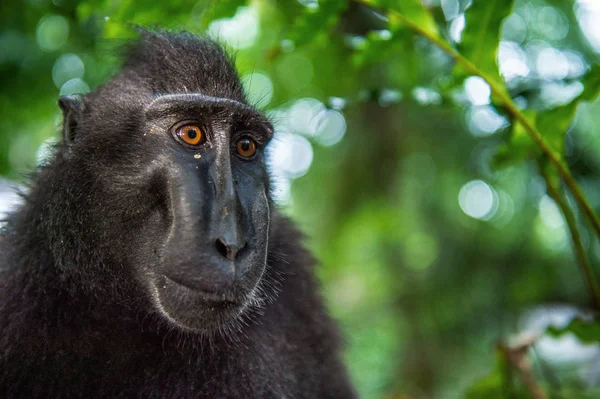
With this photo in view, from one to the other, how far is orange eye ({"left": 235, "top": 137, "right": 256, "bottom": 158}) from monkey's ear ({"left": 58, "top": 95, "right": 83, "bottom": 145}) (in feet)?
2.39

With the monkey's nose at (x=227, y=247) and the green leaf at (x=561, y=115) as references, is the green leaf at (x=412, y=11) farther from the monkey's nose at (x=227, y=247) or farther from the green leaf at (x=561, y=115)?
the monkey's nose at (x=227, y=247)

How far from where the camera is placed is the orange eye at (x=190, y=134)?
2.23 meters

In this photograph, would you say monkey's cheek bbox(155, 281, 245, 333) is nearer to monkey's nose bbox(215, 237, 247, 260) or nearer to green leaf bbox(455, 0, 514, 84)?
monkey's nose bbox(215, 237, 247, 260)

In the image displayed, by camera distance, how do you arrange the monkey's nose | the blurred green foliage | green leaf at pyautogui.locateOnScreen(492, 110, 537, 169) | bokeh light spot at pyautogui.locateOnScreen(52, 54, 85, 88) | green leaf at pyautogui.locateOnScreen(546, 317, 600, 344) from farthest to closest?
bokeh light spot at pyautogui.locateOnScreen(52, 54, 85, 88)
the blurred green foliage
green leaf at pyautogui.locateOnScreen(546, 317, 600, 344)
green leaf at pyautogui.locateOnScreen(492, 110, 537, 169)
the monkey's nose

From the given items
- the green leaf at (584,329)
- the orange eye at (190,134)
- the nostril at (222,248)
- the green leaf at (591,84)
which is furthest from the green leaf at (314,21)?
the green leaf at (584,329)

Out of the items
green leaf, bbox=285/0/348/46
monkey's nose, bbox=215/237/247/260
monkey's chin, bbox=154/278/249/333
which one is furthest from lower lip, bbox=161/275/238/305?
green leaf, bbox=285/0/348/46

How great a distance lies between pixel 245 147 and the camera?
96.3 inches

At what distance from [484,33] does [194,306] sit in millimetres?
1636

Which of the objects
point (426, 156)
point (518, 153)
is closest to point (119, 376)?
point (518, 153)

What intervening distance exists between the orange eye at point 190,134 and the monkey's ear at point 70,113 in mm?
577

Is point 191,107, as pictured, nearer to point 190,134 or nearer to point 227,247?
point 190,134

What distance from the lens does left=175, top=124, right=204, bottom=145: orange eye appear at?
2.23 m

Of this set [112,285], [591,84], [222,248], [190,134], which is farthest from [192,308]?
[591,84]

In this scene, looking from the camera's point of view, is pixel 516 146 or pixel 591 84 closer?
pixel 591 84
